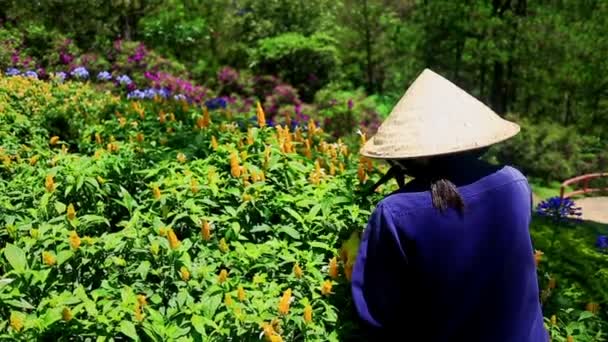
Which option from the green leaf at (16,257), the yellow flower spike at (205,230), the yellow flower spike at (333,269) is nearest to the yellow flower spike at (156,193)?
the yellow flower spike at (205,230)

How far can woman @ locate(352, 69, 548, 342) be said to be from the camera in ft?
4.82

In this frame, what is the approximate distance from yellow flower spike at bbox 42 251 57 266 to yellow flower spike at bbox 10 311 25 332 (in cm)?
22

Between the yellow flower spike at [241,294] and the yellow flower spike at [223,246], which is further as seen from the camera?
the yellow flower spike at [223,246]

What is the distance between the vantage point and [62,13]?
9945 millimetres

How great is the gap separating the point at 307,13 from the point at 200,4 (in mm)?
2733

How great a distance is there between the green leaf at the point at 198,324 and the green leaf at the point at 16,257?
652 mm

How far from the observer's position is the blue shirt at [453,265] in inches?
57.8

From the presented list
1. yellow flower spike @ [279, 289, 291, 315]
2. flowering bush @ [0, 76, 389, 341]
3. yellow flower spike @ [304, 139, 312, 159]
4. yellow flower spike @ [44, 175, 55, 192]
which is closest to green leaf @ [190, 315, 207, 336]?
flowering bush @ [0, 76, 389, 341]

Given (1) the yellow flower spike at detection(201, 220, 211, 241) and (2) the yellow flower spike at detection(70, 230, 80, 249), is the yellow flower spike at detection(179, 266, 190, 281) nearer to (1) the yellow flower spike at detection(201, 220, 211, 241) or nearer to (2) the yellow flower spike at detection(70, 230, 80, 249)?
(1) the yellow flower spike at detection(201, 220, 211, 241)

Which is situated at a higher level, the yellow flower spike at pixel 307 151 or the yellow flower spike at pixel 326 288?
the yellow flower spike at pixel 307 151

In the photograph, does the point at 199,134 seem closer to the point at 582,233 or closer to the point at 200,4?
the point at 582,233

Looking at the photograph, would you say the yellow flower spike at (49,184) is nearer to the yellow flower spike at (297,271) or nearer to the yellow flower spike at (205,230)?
the yellow flower spike at (205,230)

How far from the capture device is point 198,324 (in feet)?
5.54

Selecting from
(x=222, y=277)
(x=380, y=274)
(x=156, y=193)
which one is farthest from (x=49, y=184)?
(x=380, y=274)
